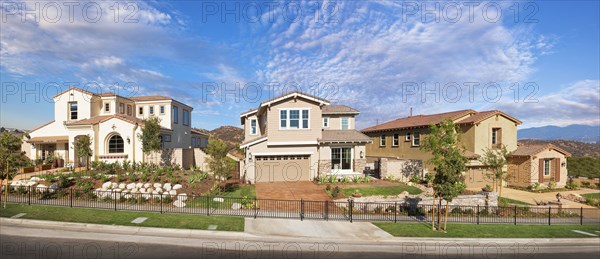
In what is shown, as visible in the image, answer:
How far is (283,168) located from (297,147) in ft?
6.95

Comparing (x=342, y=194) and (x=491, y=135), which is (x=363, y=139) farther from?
(x=491, y=135)

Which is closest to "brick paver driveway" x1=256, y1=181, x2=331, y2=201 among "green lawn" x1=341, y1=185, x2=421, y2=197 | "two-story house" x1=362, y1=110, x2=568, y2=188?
"green lawn" x1=341, y1=185, x2=421, y2=197

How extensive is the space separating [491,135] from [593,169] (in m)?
14.2

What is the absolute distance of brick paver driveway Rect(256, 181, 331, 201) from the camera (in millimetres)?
17811

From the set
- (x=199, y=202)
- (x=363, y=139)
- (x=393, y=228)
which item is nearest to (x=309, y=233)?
(x=393, y=228)

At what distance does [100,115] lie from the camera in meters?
29.5

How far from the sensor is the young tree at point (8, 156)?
46.8 feet

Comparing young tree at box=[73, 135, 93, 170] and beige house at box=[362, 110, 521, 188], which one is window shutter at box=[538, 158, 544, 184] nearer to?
beige house at box=[362, 110, 521, 188]

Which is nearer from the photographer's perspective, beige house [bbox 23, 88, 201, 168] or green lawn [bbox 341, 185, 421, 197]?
green lawn [bbox 341, 185, 421, 197]

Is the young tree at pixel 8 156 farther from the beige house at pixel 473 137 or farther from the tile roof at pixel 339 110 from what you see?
the beige house at pixel 473 137

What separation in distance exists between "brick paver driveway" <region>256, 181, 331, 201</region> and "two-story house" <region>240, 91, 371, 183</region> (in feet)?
4.43

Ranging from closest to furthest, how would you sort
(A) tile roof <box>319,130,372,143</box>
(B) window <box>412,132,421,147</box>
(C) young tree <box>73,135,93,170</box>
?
(C) young tree <box>73,135,93,170</box>
(A) tile roof <box>319,130,372,143</box>
(B) window <box>412,132,421,147</box>

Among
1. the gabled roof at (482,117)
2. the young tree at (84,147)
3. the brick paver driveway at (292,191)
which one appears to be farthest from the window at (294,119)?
the young tree at (84,147)

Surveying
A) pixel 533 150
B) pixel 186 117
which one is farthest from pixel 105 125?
pixel 533 150
